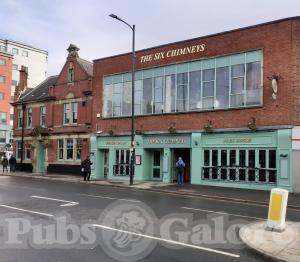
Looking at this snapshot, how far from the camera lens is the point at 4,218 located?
10.6m

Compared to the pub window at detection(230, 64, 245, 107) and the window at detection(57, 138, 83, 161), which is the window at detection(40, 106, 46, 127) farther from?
the pub window at detection(230, 64, 245, 107)

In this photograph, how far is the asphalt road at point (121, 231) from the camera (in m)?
7.36

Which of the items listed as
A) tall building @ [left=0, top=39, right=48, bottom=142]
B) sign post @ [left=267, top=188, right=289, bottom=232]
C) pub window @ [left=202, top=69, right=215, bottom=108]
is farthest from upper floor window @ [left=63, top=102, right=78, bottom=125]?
tall building @ [left=0, top=39, right=48, bottom=142]

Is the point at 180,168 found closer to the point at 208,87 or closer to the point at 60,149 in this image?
the point at 208,87

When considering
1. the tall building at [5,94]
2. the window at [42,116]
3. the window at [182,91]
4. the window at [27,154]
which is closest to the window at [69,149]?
the window at [42,116]

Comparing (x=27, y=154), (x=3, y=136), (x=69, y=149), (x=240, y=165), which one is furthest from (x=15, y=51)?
(x=240, y=165)

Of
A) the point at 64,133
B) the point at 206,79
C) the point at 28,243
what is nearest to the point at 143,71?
the point at 206,79

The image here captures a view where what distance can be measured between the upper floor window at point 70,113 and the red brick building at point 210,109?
336 cm

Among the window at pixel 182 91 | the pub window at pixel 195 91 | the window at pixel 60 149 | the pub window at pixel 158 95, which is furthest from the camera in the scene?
the window at pixel 60 149

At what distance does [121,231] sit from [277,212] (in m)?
3.87

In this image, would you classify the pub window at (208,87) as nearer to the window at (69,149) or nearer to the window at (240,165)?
the window at (240,165)

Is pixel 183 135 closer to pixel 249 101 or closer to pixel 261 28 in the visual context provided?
pixel 249 101

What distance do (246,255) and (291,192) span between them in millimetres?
13233

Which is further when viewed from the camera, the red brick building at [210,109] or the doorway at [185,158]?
the doorway at [185,158]
